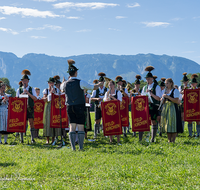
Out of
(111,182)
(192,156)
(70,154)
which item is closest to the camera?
(111,182)

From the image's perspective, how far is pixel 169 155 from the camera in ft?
20.8

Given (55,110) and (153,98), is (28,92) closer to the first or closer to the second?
(55,110)

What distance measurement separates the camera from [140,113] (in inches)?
353

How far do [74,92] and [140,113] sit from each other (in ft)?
8.90

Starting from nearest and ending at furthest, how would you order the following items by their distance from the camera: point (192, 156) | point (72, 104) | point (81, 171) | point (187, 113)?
point (81, 171), point (192, 156), point (72, 104), point (187, 113)

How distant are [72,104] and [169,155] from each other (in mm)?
2792

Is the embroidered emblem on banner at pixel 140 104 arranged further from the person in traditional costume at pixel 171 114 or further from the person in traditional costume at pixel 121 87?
the person in traditional costume at pixel 121 87

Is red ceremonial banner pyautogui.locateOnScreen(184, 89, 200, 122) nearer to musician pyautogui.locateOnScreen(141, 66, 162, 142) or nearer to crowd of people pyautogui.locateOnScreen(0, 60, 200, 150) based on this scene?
crowd of people pyautogui.locateOnScreen(0, 60, 200, 150)

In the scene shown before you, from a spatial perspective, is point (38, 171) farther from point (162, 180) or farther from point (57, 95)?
point (57, 95)

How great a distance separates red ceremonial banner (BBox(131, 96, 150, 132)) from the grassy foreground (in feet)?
6.39

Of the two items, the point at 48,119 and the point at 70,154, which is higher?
the point at 48,119

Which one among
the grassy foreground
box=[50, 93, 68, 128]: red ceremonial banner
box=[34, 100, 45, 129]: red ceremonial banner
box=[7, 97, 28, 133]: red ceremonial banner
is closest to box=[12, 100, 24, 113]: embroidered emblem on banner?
box=[7, 97, 28, 133]: red ceremonial banner

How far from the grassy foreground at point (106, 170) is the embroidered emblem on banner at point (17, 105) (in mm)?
2616

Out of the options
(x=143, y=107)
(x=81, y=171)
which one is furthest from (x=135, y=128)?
(x=81, y=171)
